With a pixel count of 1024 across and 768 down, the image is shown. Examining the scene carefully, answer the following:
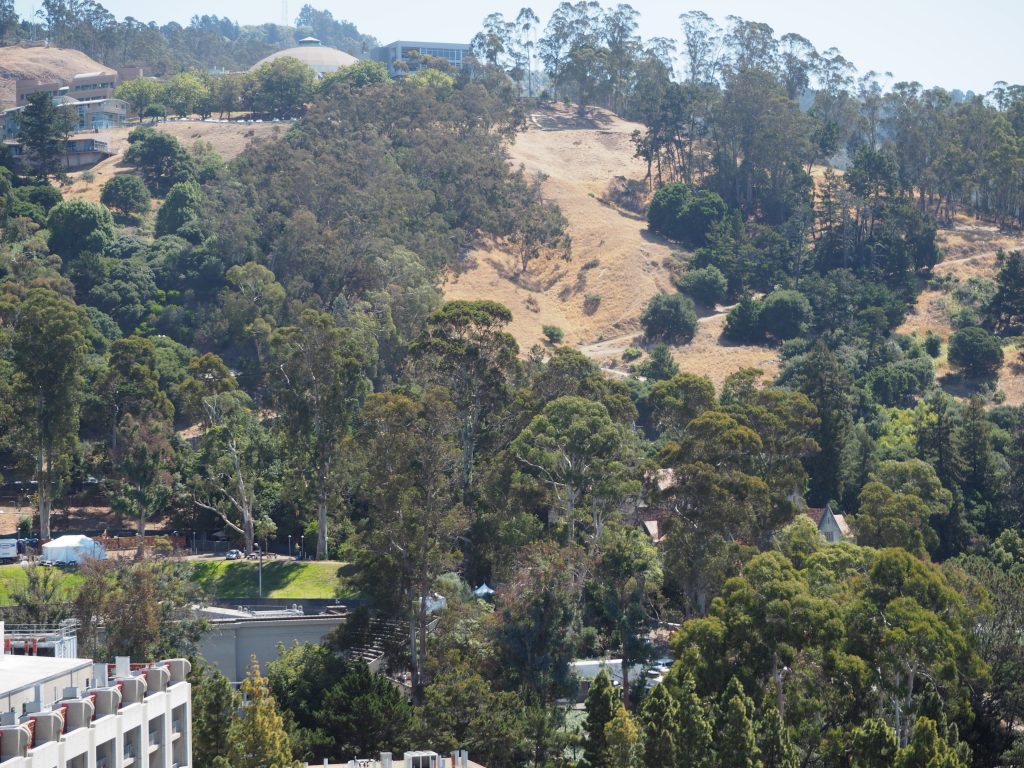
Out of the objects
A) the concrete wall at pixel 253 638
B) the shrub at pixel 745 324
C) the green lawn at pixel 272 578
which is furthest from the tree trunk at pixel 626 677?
the shrub at pixel 745 324

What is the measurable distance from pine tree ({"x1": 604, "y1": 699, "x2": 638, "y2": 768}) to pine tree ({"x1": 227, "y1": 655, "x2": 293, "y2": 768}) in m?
9.39

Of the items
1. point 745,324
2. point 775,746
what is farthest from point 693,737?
point 745,324

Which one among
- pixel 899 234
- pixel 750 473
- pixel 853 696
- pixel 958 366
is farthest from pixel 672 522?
pixel 899 234

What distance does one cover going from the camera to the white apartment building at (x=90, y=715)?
1209 inches

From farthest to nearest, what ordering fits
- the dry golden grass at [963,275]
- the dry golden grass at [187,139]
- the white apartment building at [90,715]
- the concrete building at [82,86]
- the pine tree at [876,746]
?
1. the concrete building at [82,86]
2. the dry golden grass at [187,139]
3. the dry golden grass at [963,275]
4. the pine tree at [876,746]
5. the white apartment building at [90,715]

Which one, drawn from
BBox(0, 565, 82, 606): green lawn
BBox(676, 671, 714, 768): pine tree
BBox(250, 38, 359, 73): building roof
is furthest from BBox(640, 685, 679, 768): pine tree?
BBox(250, 38, 359, 73): building roof

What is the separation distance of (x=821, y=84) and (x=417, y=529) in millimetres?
110092

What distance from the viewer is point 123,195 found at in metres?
119

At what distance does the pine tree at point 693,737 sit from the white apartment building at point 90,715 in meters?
14.3

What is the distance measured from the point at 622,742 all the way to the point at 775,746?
443 centimetres

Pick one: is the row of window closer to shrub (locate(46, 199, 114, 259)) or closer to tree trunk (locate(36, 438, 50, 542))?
shrub (locate(46, 199, 114, 259))

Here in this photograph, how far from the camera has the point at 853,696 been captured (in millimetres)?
49594

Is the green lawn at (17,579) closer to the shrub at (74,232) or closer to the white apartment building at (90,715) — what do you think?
the white apartment building at (90,715)

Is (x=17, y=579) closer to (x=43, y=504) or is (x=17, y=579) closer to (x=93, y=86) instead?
(x=43, y=504)
